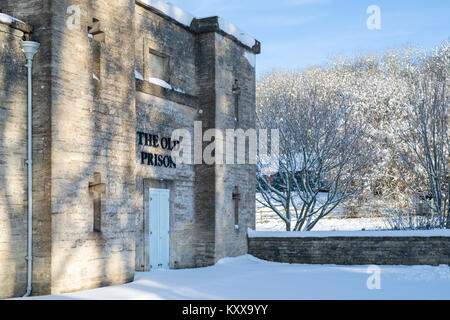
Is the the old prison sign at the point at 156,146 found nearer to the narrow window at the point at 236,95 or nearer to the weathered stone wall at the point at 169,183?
the weathered stone wall at the point at 169,183

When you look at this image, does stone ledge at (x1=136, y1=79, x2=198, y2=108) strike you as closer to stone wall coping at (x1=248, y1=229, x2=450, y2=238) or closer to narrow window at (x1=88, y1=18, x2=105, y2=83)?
narrow window at (x1=88, y1=18, x2=105, y2=83)

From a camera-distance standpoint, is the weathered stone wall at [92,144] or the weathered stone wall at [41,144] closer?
the weathered stone wall at [41,144]

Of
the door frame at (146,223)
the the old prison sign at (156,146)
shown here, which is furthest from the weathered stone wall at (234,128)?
the door frame at (146,223)

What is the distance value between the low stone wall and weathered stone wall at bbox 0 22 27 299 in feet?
26.7

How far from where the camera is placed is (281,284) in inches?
435

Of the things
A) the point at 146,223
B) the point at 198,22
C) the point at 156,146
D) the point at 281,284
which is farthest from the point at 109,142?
the point at 198,22

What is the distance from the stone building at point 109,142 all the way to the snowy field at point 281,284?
606 millimetres

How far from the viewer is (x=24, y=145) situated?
9.28m

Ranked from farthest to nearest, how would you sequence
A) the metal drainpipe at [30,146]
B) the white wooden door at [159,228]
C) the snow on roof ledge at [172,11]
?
the snow on roof ledge at [172,11]
the white wooden door at [159,228]
the metal drainpipe at [30,146]

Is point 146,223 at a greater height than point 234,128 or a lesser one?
lesser

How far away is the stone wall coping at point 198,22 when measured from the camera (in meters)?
13.4

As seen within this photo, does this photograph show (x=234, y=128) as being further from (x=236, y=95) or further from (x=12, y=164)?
(x=12, y=164)

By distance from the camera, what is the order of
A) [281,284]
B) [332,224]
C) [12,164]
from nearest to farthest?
[12,164] → [281,284] → [332,224]

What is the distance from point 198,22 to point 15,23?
6716 millimetres
